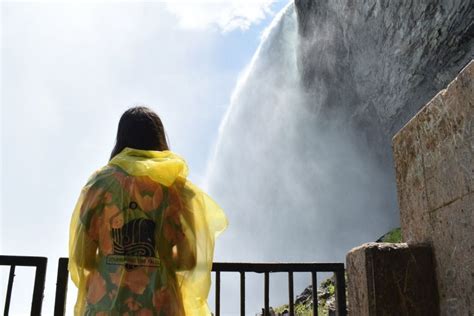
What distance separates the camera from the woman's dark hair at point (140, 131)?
2.41 m

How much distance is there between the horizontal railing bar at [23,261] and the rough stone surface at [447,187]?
242 centimetres

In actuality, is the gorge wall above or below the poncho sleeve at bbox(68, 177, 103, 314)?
above

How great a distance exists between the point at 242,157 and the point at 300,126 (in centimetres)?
643

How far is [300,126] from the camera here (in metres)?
30.1

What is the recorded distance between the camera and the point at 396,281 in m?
2.39

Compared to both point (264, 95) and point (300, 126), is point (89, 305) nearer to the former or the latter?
point (300, 126)

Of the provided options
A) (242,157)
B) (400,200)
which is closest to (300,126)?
(242,157)

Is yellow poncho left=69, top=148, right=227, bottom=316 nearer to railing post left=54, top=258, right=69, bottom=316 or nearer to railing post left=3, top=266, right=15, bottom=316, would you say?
railing post left=54, top=258, right=69, bottom=316

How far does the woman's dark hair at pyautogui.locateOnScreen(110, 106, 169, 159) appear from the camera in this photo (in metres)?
2.41

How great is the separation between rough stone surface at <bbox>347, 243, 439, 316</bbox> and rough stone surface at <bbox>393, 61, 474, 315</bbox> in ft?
0.23

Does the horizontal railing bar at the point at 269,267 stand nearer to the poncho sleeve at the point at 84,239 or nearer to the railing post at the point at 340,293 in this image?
the railing post at the point at 340,293

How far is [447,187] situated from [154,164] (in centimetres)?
141

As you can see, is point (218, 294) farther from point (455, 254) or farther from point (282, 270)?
point (455, 254)

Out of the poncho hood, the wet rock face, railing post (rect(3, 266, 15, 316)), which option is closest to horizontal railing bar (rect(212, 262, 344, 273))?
the poncho hood
